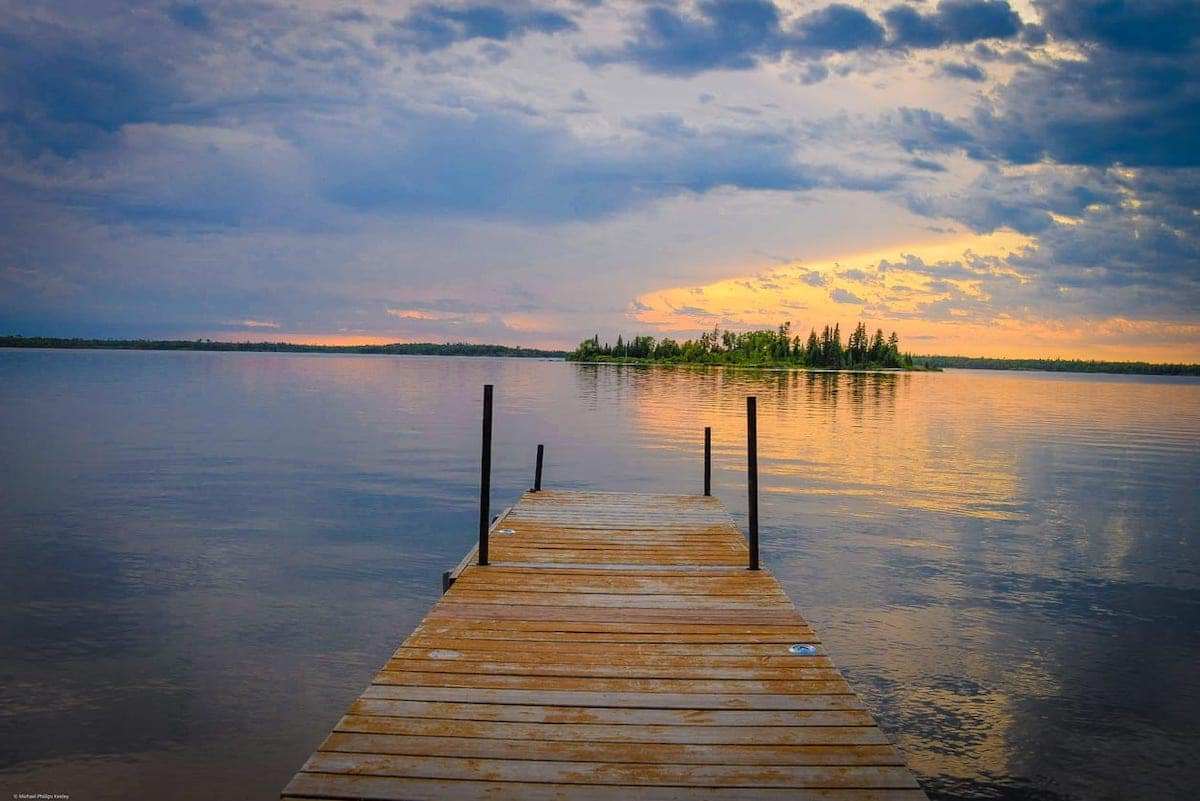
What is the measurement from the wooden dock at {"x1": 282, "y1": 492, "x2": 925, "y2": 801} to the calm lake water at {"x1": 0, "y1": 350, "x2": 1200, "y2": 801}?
2.43 metres

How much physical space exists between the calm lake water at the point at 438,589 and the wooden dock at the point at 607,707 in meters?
2.43

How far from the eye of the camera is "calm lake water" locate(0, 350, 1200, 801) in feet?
26.9

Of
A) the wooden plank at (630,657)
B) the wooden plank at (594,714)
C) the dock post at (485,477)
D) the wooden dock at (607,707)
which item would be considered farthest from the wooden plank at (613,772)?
the dock post at (485,477)

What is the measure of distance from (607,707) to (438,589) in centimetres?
866

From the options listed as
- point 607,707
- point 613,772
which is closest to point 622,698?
point 607,707

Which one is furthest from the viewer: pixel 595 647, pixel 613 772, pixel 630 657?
pixel 595 647

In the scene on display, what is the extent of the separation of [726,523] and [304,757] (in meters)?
8.24

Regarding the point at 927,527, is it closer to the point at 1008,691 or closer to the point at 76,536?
the point at 1008,691

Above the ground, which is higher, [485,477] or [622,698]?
[485,477]

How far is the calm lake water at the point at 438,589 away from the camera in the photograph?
323 inches

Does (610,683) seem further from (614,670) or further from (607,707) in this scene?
(607,707)

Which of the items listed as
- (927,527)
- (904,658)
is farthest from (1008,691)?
(927,527)

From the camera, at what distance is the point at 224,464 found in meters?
27.2

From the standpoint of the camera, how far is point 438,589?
1392 cm
